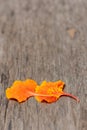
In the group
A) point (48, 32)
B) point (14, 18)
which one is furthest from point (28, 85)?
point (14, 18)

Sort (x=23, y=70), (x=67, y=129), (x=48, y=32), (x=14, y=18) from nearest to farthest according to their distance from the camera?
(x=67, y=129) → (x=23, y=70) → (x=48, y=32) → (x=14, y=18)

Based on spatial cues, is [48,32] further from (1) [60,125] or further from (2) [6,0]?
(1) [60,125]

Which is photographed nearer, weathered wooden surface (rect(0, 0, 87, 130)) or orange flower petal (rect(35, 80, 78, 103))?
weathered wooden surface (rect(0, 0, 87, 130))

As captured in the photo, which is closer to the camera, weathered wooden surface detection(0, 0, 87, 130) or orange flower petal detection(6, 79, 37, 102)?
weathered wooden surface detection(0, 0, 87, 130)

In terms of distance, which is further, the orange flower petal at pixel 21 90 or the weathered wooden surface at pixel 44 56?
the orange flower petal at pixel 21 90
